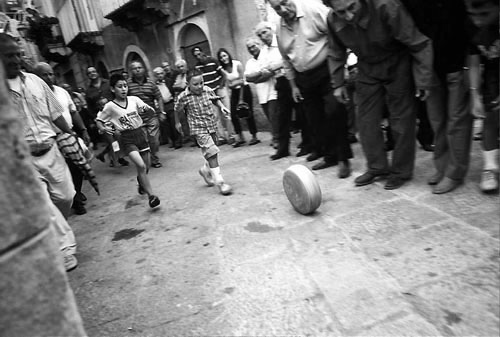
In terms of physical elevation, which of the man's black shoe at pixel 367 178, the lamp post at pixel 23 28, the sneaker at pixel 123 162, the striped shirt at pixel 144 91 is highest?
the lamp post at pixel 23 28

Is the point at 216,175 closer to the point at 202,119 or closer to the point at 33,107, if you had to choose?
the point at 202,119

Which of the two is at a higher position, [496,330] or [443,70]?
[443,70]

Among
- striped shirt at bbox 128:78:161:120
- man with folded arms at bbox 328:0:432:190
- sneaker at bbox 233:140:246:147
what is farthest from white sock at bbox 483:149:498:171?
striped shirt at bbox 128:78:161:120

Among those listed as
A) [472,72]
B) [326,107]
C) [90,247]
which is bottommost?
[90,247]

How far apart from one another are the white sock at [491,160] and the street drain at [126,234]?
3.29m

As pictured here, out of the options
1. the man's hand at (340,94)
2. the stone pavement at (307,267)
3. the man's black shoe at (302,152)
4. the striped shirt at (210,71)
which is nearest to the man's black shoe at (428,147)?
the stone pavement at (307,267)

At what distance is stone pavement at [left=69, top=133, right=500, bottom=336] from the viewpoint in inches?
72.6

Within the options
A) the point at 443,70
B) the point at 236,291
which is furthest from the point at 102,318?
the point at 443,70

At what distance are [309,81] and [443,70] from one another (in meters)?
1.63

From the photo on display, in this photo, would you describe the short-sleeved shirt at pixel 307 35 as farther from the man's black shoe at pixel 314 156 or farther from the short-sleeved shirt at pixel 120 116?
the short-sleeved shirt at pixel 120 116

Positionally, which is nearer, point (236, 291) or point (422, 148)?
point (236, 291)

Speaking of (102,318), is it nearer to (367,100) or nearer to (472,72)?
(367,100)

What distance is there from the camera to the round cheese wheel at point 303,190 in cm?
308

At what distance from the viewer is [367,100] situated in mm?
3572
